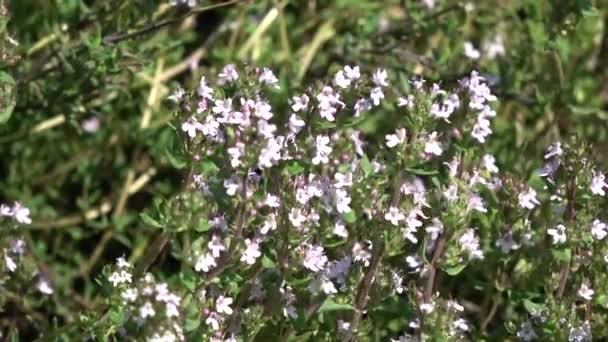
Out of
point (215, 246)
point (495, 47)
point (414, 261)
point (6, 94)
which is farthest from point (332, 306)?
point (495, 47)

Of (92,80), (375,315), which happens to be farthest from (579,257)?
(92,80)

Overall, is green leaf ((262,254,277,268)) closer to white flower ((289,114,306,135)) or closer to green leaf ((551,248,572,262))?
white flower ((289,114,306,135))

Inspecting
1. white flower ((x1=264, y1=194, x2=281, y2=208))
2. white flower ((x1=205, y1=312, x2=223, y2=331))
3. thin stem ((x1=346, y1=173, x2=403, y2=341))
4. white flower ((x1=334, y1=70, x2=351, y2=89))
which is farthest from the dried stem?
white flower ((x1=205, y1=312, x2=223, y2=331))

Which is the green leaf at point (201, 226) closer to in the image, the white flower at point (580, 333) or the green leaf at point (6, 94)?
the green leaf at point (6, 94)

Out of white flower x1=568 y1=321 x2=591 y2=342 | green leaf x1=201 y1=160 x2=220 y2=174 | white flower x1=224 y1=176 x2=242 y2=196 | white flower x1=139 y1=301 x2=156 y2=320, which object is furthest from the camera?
white flower x1=568 y1=321 x2=591 y2=342

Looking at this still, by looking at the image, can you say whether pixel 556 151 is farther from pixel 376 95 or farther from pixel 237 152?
pixel 237 152

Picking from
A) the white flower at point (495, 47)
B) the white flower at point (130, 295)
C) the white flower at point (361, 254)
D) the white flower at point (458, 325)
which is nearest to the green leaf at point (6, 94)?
the white flower at point (130, 295)
